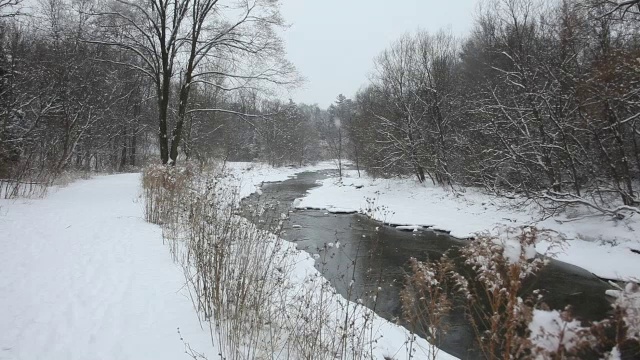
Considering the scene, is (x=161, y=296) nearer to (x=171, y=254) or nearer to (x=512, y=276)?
(x=171, y=254)

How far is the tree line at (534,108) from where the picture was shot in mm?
9922

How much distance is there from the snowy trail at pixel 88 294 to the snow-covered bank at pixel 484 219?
3416mm

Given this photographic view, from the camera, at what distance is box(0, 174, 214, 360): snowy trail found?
2.83m

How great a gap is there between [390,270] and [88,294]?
613cm

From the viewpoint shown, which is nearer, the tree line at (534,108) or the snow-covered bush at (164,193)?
the snow-covered bush at (164,193)

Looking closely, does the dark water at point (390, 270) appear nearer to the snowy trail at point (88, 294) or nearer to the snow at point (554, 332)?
the snow at point (554, 332)

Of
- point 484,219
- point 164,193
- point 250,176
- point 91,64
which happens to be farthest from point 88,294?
point 250,176

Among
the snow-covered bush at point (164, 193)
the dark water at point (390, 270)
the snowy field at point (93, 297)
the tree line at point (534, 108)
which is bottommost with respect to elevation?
the dark water at point (390, 270)

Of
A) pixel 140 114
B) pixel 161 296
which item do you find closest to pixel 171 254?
pixel 161 296

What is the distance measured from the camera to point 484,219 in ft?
41.7

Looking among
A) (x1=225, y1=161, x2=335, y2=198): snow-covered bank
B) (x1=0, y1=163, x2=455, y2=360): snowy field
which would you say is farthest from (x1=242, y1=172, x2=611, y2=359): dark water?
(x1=225, y1=161, x2=335, y2=198): snow-covered bank

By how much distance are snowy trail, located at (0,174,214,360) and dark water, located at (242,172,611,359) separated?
1760 mm

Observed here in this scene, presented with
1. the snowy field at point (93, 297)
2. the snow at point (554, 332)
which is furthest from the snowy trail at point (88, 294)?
the snow at point (554, 332)

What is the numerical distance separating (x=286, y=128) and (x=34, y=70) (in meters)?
33.6
